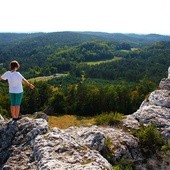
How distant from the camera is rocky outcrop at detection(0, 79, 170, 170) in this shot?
1339 cm

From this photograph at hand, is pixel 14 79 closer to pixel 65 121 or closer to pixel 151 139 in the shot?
pixel 151 139

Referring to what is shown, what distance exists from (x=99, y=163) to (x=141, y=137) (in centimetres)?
929

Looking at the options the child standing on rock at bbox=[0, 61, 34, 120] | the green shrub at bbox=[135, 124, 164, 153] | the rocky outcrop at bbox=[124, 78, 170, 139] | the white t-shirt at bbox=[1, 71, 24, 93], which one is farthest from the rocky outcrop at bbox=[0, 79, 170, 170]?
the rocky outcrop at bbox=[124, 78, 170, 139]

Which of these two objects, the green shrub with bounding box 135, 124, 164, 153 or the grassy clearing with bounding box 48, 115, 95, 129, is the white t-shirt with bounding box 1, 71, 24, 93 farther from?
the grassy clearing with bounding box 48, 115, 95, 129

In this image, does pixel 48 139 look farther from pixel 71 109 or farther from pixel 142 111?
pixel 71 109

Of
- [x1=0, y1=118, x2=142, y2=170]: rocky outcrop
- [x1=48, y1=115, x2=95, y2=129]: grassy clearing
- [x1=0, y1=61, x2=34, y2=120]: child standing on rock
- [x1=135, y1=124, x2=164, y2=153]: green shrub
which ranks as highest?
[x1=0, y1=61, x2=34, y2=120]: child standing on rock

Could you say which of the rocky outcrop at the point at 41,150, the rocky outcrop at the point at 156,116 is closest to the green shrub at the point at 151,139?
the rocky outcrop at the point at 156,116

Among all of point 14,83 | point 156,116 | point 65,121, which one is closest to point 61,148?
point 14,83

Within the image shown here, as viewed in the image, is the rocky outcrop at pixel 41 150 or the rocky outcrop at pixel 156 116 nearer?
the rocky outcrop at pixel 41 150

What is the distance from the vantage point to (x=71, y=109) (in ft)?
282

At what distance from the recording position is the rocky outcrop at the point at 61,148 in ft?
43.9

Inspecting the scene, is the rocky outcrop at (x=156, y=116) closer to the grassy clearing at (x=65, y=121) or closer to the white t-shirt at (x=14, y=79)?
the white t-shirt at (x=14, y=79)

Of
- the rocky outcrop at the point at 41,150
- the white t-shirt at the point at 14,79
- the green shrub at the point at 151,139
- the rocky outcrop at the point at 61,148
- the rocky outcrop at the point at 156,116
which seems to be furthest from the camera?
the rocky outcrop at the point at 156,116

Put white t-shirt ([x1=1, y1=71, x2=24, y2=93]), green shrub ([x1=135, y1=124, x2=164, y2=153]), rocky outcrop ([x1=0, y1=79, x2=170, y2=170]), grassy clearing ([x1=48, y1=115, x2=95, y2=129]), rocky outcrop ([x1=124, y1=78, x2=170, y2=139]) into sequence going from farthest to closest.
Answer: grassy clearing ([x1=48, y1=115, x2=95, y2=129]), rocky outcrop ([x1=124, y1=78, x2=170, y2=139]), green shrub ([x1=135, y1=124, x2=164, y2=153]), white t-shirt ([x1=1, y1=71, x2=24, y2=93]), rocky outcrop ([x1=0, y1=79, x2=170, y2=170])
